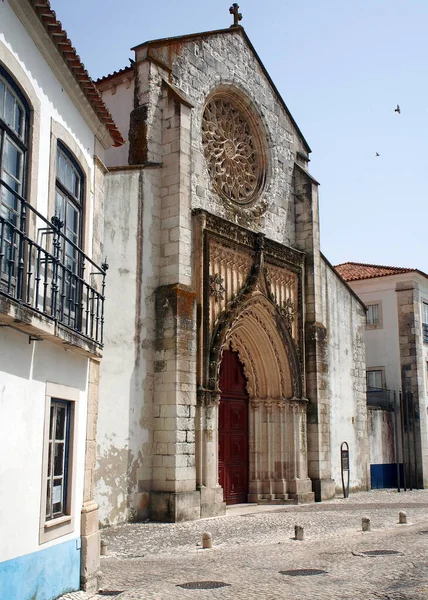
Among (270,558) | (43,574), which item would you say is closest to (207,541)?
(270,558)

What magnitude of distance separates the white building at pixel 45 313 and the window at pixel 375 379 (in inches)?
746

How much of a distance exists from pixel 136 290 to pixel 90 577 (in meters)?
7.10

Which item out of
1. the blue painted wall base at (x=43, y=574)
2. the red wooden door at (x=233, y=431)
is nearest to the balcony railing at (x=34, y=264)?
the blue painted wall base at (x=43, y=574)

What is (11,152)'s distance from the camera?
6465mm

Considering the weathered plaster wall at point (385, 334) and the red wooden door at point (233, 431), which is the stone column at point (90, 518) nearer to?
the red wooden door at point (233, 431)

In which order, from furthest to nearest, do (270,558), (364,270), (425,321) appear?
1. (364,270)
2. (425,321)
3. (270,558)

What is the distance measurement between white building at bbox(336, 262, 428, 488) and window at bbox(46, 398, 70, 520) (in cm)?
1699

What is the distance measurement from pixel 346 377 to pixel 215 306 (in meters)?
6.76

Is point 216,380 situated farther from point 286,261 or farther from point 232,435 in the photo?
point 286,261

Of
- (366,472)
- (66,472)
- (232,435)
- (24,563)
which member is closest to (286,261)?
(232,435)

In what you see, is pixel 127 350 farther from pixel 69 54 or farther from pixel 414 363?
pixel 414 363

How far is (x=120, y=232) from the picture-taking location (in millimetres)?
14000

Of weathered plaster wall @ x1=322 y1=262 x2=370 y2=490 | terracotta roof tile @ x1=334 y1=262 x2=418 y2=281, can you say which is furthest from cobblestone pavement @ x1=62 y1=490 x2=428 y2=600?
terracotta roof tile @ x1=334 y1=262 x2=418 y2=281

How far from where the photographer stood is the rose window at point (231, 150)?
55.3 feet
